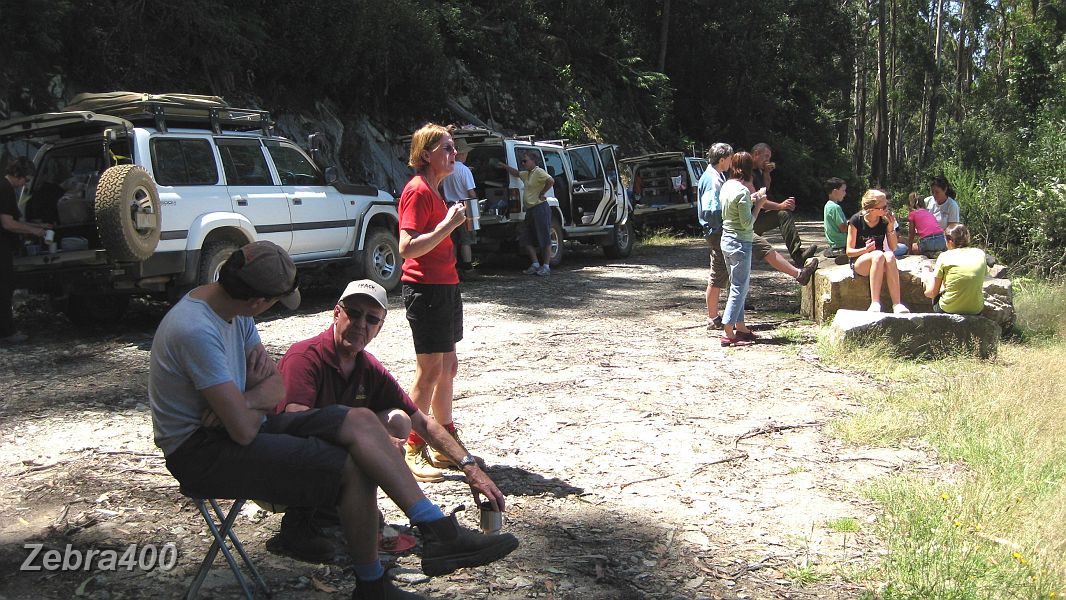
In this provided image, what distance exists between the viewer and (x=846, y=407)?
6082mm

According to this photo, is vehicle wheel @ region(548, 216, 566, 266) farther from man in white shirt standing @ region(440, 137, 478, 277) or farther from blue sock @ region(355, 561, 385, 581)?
blue sock @ region(355, 561, 385, 581)

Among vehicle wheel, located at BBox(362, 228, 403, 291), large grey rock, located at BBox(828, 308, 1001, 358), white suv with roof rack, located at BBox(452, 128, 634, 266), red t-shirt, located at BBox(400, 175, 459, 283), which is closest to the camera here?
red t-shirt, located at BBox(400, 175, 459, 283)

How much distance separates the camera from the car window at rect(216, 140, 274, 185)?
944 centimetres

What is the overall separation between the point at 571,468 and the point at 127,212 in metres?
4.99

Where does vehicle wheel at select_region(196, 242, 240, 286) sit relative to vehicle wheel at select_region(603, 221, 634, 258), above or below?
above

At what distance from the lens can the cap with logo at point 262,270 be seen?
313 cm

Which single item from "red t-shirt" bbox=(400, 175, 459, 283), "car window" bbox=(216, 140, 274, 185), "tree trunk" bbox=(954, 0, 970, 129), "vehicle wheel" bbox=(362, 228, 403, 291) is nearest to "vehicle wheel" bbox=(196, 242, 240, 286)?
"car window" bbox=(216, 140, 274, 185)

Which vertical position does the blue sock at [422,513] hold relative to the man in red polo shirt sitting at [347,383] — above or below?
below

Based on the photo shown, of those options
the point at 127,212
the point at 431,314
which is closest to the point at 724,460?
the point at 431,314

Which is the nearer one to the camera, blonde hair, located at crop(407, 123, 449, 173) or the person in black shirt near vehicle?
blonde hair, located at crop(407, 123, 449, 173)

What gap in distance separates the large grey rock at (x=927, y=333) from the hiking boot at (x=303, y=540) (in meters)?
5.19

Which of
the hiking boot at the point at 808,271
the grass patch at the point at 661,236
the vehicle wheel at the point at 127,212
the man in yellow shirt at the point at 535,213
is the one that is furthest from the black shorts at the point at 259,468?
the grass patch at the point at 661,236

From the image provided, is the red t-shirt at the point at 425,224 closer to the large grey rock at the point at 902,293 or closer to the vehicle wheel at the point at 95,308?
the large grey rock at the point at 902,293

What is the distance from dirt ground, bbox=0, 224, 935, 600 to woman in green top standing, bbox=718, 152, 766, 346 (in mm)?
237
